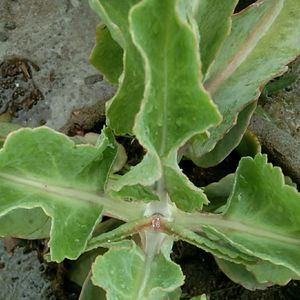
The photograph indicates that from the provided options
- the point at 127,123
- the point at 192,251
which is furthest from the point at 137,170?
the point at 192,251

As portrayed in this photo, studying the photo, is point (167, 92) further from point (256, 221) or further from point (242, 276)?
point (242, 276)

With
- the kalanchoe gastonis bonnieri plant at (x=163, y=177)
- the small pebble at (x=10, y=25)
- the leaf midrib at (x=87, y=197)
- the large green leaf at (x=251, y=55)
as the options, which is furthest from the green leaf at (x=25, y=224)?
the small pebble at (x=10, y=25)

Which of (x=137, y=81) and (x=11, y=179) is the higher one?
(x=137, y=81)

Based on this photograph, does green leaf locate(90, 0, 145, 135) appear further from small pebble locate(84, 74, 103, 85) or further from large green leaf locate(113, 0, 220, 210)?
small pebble locate(84, 74, 103, 85)

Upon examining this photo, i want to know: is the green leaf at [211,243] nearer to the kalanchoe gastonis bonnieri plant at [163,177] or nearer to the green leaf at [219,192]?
the kalanchoe gastonis bonnieri plant at [163,177]

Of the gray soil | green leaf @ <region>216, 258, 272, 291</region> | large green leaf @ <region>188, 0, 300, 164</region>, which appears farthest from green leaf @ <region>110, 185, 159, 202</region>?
the gray soil

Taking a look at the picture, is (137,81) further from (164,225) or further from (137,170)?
(164,225)
